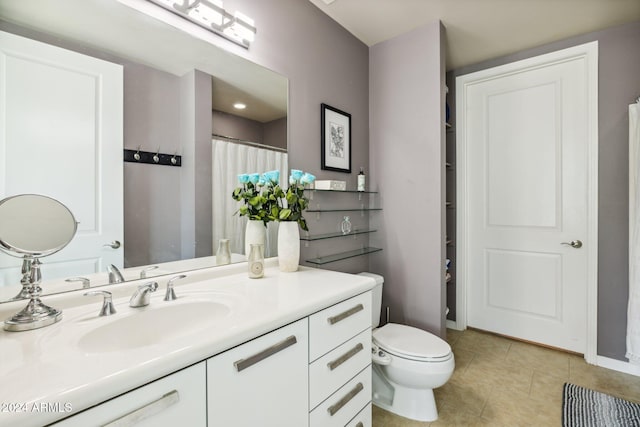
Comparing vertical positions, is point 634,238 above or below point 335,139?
below

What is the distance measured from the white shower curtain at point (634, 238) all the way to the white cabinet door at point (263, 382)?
2068mm

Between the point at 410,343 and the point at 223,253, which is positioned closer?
the point at 223,253

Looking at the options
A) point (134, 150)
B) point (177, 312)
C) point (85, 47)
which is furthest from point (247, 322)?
point (85, 47)

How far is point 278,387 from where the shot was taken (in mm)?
929

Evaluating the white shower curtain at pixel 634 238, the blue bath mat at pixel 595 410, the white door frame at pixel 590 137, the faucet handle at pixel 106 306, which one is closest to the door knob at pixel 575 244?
the white door frame at pixel 590 137

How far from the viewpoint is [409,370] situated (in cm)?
156

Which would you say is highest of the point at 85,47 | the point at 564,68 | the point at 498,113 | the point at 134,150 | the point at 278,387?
the point at 564,68

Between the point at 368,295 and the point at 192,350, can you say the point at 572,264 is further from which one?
the point at 192,350

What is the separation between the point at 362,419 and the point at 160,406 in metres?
1.01

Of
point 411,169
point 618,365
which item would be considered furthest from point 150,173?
point 618,365

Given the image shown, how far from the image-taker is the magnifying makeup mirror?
0.81 metres

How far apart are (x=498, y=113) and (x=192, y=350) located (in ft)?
9.43

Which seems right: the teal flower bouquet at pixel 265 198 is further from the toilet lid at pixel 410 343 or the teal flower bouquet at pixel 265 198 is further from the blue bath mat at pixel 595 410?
the blue bath mat at pixel 595 410

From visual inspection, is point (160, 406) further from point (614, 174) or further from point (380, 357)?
point (614, 174)
